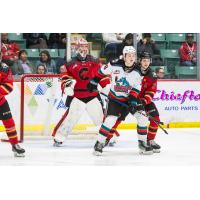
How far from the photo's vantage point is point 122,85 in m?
5.66

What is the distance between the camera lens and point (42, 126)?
313 inches

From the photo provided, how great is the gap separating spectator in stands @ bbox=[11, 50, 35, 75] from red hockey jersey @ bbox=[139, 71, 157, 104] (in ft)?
10.1

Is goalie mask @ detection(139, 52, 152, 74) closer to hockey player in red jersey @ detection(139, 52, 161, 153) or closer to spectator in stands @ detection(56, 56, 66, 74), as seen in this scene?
hockey player in red jersey @ detection(139, 52, 161, 153)

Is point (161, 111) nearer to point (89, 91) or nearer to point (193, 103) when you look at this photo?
point (193, 103)

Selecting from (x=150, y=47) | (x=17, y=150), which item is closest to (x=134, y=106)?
(x=17, y=150)

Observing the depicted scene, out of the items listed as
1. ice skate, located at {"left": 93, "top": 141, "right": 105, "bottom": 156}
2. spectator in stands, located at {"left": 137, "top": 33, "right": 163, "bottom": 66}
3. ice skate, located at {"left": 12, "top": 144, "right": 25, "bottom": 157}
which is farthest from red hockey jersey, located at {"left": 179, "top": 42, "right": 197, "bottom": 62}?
ice skate, located at {"left": 12, "top": 144, "right": 25, "bottom": 157}

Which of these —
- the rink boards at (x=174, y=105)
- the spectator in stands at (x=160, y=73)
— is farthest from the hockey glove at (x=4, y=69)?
the spectator in stands at (x=160, y=73)

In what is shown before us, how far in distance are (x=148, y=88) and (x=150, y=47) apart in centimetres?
352

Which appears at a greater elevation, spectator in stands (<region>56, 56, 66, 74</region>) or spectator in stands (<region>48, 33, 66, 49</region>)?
spectator in stands (<region>48, 33, 66, 49</region>)

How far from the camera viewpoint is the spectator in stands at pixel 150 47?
9.16m

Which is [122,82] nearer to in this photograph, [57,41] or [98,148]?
[98,148]

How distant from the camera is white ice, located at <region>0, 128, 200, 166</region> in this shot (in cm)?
547

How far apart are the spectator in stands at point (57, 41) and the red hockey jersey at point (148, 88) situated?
3553mm

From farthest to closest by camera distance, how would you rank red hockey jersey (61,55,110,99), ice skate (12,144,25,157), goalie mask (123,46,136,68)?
red hockey jersey (61,55,110,99) → ice skate (12,144,25,157) → goalie mask (123,46,136,68)
